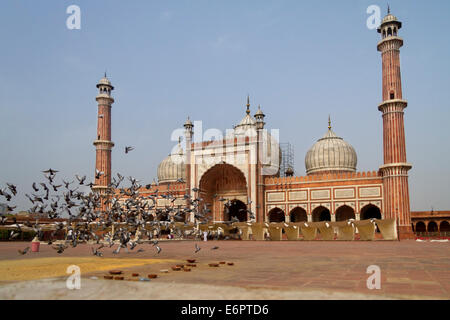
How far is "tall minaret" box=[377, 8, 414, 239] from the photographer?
84.7 feet

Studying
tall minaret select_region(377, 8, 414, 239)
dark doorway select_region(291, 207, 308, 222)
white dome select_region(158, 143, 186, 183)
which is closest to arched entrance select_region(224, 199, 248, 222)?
dark doorway select_region(291, 207, 308, 222)

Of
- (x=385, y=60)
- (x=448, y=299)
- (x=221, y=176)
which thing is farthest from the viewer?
(x=221, y=176)

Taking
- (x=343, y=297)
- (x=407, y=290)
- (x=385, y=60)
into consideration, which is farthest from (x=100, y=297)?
(x=385, y=60)

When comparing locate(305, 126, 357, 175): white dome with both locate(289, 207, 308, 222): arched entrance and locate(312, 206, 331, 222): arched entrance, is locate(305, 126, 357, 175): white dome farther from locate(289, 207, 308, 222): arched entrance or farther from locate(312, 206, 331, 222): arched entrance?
locate(289, 207, 308, 222): arched entrance

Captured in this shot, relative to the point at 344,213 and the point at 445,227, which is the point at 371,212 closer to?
the point at 344,213

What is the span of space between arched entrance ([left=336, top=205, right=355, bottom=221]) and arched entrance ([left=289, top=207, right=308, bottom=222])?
2624mm

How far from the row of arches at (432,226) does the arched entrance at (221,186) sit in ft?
48.4

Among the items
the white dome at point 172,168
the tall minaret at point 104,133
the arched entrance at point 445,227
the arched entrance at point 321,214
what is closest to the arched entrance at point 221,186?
the arched entrance at point 321,214

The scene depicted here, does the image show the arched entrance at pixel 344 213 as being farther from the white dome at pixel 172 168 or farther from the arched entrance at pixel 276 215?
the white dome at pixel 172 168

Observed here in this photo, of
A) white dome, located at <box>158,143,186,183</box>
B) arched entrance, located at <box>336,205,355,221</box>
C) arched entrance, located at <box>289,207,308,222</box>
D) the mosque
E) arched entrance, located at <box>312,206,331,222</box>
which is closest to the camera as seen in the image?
the mosque

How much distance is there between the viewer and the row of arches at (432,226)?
106 ft
